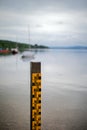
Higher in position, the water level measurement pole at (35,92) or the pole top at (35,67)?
the pole top at (35,67)

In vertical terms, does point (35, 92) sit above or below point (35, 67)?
below

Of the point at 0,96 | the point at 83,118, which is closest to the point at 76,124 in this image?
the point at 83,118

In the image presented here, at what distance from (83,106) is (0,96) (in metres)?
1.63

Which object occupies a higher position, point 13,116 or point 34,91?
point 34,91

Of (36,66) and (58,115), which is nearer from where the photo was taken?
(36,66)

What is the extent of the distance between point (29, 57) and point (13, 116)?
1859 centimetres

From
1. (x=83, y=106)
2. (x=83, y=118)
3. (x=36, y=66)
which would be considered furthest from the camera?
(x=83, y=106)

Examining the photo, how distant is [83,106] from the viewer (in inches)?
184

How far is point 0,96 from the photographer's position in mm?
5469

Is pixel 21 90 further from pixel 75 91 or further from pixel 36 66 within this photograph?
pixel 36 66

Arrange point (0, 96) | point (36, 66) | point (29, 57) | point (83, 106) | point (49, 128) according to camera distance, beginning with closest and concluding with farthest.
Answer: point (36, 66), point (49, 128), point (83, 106), point (0, 96), point (29, 57)

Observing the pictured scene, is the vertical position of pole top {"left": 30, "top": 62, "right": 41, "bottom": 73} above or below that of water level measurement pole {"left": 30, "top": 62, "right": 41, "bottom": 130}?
above

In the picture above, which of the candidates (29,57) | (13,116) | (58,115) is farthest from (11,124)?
(29,57)

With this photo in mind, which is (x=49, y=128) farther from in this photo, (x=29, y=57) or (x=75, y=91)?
(x=29, y=57)
